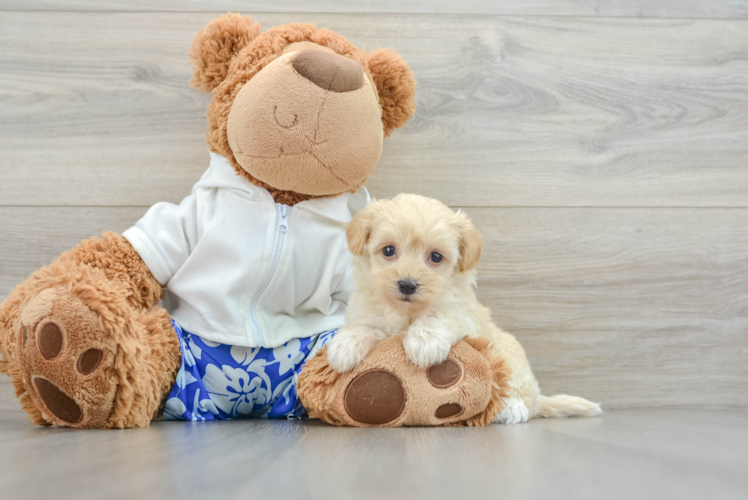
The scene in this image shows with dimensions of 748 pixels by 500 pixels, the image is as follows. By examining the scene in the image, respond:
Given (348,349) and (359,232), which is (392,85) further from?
(348,349)

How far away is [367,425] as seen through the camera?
80 cm

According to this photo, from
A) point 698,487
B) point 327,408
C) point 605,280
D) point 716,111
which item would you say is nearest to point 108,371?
point 327,408

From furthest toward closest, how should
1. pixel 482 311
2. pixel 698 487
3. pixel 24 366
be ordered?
pixel 482 311
pixel 24 366
pixel 698 487

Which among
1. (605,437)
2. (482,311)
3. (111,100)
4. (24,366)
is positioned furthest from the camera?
(111,100)

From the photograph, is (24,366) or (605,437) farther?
(24,366)

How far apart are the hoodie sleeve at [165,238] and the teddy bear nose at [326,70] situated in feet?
1.07

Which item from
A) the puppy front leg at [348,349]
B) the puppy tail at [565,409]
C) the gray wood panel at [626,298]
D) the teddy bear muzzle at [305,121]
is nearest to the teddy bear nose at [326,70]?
the teddy bear muzzle at [305,121]

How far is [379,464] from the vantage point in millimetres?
488

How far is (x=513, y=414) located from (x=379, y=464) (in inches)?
17.7

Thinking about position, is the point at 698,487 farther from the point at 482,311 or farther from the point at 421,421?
the point at 482,311

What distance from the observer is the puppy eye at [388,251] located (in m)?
0.86

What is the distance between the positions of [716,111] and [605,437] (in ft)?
3.23

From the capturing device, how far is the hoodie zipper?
37.7 inches

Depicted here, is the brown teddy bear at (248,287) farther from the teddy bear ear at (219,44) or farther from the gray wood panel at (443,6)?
the gray wood panel at (443,6)
